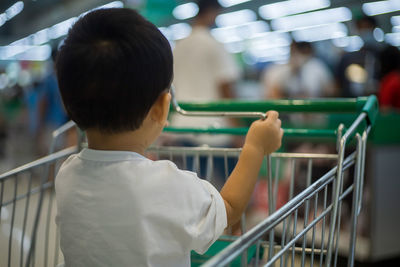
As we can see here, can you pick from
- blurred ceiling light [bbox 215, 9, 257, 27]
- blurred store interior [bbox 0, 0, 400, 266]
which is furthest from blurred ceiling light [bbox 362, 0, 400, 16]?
blurred ceiling light [bbox 215, 9, 257, 27]

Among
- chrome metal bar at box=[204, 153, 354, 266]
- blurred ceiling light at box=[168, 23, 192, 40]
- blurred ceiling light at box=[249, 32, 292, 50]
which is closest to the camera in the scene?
chrome metal bar at box=[204, 153, 354, 266]

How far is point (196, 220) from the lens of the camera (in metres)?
0.77

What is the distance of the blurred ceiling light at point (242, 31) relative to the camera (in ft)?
37.1

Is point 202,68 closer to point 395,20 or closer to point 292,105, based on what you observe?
point 292,105

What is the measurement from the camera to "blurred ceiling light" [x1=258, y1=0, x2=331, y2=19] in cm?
861

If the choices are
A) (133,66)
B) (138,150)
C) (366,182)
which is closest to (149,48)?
(133,66)

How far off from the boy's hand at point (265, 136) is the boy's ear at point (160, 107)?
0.74 ft

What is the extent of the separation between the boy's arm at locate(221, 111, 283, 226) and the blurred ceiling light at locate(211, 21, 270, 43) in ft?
33.6

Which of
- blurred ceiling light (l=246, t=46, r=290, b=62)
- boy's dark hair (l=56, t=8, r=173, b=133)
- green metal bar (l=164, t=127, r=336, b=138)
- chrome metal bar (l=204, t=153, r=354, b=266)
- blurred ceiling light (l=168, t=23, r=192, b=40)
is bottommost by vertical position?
chrome metal bar (l=204, t=153, r=354, b=266)

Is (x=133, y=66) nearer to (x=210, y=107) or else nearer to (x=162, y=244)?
(x=162, y=244)

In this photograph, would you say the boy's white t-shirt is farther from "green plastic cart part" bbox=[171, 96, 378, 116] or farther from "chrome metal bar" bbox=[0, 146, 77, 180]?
"green plastic cart part" bbox=[171, 96, 378, 116]

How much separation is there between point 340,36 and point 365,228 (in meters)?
10.4

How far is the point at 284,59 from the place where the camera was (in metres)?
15.4

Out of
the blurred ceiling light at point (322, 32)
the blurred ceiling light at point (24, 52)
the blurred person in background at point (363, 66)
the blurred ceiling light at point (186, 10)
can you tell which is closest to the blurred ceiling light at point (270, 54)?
the blurred ceiling light at point (322, 32)
